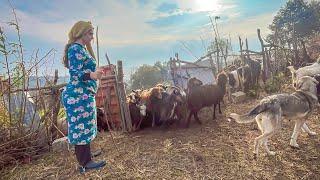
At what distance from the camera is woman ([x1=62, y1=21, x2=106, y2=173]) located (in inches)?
181

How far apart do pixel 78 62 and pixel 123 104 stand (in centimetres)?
455

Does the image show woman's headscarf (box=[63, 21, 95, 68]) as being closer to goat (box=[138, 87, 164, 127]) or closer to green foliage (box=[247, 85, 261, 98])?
goat (box=[138, 87, 164, 127])

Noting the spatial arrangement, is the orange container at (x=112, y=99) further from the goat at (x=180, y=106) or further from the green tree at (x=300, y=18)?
the green tree at (x=300, y=18)

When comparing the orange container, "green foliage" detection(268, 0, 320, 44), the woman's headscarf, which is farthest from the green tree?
the woman's headscarf

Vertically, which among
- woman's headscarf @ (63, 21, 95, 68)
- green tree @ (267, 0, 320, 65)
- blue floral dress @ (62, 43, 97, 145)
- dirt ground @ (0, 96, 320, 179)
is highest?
green tree @ (267, 0, 320, 65)

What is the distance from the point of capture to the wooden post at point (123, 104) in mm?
9007

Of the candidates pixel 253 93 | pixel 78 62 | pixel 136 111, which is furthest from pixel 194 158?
→ pixel 253 93

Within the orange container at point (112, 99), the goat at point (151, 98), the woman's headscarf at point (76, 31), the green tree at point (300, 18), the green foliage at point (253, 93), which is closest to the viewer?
the woman's headscarf at point (76, 31)

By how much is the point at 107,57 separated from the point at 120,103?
1.73 m

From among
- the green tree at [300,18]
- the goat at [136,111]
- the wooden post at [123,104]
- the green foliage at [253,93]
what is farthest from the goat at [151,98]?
the green tree at [300,18]

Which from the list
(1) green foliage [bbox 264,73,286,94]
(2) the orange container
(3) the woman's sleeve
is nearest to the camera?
(3) the woman's sleeve

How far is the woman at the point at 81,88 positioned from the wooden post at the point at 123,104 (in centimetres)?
407

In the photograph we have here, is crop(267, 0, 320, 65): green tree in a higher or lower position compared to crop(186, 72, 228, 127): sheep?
higher

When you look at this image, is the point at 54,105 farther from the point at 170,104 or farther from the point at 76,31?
the point at 76,31
